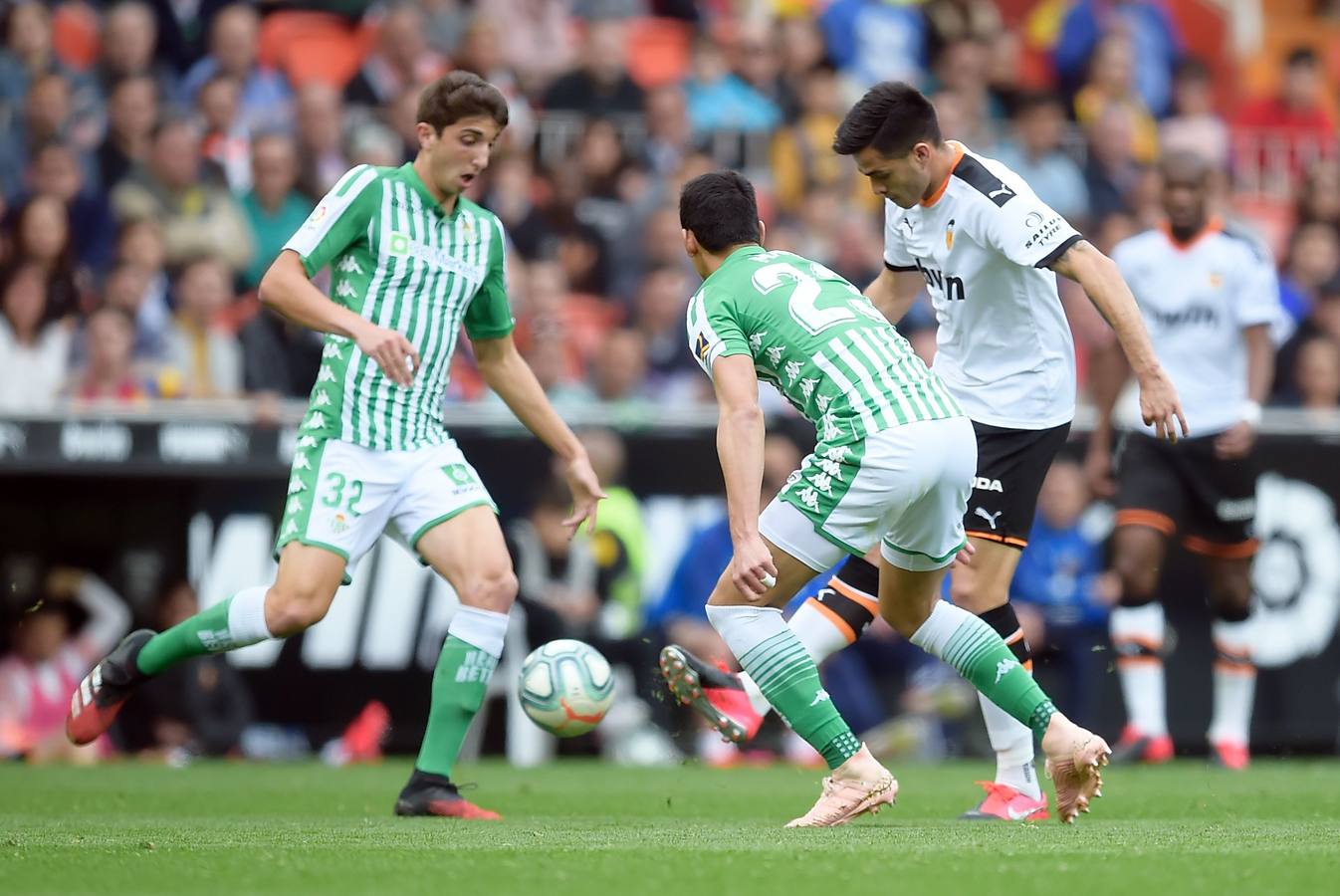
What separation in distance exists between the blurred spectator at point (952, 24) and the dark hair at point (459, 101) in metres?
10.6

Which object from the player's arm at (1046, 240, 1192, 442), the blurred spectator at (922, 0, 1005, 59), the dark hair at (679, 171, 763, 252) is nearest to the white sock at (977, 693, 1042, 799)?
the player's arm at (1046, 240, 1192, 442)

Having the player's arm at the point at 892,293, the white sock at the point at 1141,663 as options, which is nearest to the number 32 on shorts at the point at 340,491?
the player's arm at the point at 892,293

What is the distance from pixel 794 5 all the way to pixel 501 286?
38.0 ft

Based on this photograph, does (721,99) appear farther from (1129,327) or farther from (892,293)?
(1129,327)

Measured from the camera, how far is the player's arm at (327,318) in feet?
22.0

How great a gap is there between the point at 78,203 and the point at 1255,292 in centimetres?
728

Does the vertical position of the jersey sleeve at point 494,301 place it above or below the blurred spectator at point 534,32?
below

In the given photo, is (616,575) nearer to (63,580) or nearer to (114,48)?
(63,580)

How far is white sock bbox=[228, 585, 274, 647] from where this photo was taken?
7.23 meters

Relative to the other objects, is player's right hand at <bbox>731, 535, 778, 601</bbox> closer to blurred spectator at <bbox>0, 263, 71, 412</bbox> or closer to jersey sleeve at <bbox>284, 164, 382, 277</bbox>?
jersey sleeve at <bbox>284, 164, 382, 277</bbox>

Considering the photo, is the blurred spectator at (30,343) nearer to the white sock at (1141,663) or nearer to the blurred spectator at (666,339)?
the blurred spectator at (666,339)

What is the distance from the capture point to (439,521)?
7.34 metres

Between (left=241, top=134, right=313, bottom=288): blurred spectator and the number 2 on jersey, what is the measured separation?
697 cm

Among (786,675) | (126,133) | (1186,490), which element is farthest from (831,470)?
(126,133)
